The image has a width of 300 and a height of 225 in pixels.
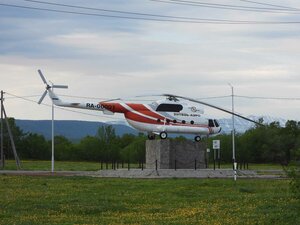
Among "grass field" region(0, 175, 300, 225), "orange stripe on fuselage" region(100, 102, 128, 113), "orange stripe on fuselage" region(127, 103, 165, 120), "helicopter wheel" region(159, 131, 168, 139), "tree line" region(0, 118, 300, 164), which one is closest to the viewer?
"grass field" region(0, 175, 300, 225)

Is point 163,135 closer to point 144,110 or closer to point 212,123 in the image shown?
point 144,110

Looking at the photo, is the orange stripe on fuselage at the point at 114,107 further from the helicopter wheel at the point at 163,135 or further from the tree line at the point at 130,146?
the tree line at the point at 130,146

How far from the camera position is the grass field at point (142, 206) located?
18344mm

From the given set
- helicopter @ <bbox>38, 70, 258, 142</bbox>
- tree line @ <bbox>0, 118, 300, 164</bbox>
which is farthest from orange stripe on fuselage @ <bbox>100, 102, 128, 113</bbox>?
tree line @ <bbox>0, 118, 300, 164</bbox>

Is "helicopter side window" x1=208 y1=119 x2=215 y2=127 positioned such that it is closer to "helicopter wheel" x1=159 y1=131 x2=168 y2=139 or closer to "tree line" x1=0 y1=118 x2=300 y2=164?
"helicopter wheel" x1=159 y1=131 x2=168 y2=139

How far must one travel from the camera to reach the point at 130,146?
334 feet

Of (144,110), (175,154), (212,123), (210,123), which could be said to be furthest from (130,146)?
(175,154)

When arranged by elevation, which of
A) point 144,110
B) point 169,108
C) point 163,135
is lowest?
point 163,135

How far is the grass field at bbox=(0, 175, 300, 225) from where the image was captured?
18344 mm

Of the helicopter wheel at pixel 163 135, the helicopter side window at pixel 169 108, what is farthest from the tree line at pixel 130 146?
the helicopter wheel at pixel 163 135

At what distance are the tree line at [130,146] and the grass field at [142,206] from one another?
57797 millimetres

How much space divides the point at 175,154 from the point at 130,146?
5325 cm

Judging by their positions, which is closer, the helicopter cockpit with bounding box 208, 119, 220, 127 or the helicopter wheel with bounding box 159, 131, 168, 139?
the helicopter wheel with bounding box 159, 131, 168, 139

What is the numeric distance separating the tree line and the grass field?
57.8m
